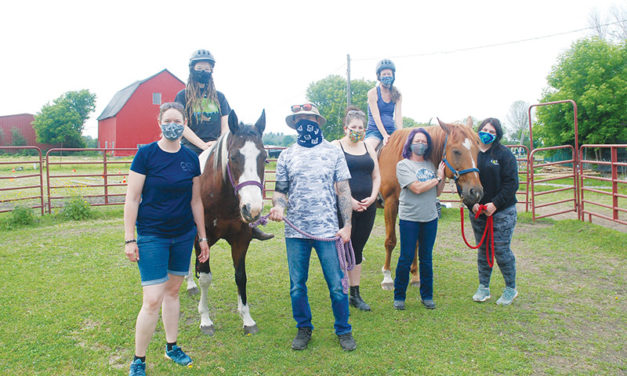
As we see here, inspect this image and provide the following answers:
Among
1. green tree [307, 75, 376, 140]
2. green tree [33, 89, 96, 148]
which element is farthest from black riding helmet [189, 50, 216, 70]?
green tree [33, 89, 96, 148]

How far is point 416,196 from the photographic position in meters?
4.07

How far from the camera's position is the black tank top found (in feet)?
12.6

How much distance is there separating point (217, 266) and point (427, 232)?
3.36m

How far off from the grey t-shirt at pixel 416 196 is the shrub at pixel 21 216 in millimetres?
8799

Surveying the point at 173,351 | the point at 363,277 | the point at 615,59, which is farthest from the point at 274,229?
the point at 615,59

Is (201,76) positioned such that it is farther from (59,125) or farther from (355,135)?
Answer: (59,125)

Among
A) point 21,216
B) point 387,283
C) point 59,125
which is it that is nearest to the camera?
point 387,283

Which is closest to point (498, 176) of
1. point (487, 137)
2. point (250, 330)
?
point (487, 137)

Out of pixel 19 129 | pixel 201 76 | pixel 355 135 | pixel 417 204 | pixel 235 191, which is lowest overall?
pixel 417 204

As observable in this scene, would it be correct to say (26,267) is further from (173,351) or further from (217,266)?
(173,351)

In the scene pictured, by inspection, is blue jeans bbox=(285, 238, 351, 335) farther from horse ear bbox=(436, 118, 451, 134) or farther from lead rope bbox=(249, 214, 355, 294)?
horse ear bbox=(436, 118, 451, 134)

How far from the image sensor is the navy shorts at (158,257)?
275cm

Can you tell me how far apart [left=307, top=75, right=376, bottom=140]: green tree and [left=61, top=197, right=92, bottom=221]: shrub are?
119ft

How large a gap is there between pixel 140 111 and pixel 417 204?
3694 centimetres
